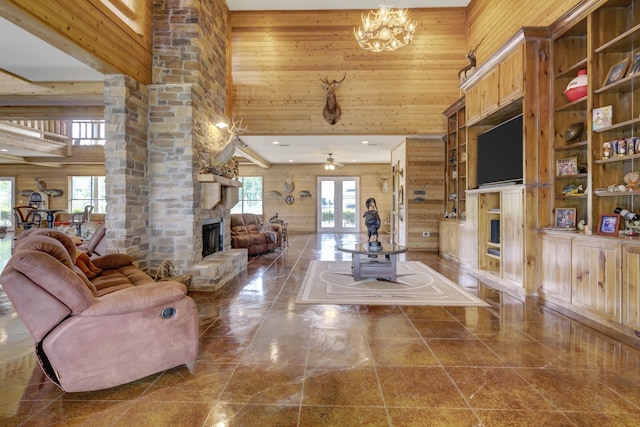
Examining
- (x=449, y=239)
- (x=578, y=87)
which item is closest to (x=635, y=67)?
(x=578, y=87)

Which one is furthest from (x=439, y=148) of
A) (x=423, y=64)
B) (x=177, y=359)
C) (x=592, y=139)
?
(x=177, y=359)

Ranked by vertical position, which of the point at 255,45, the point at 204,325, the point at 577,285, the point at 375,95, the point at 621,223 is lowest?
the point at 204,325

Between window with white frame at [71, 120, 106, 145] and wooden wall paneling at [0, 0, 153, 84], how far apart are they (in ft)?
32.7

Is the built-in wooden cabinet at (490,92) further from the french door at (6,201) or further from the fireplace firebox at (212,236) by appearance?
the french door at (6,201)

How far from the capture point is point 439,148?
7965mm

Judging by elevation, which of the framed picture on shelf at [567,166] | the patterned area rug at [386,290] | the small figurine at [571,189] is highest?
the framed picture on shelf at [567,166]

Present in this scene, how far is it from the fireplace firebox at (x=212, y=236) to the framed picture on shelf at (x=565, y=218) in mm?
4669

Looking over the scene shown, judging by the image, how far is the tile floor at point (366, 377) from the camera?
182 cm

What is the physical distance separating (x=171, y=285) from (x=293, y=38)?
263 inches

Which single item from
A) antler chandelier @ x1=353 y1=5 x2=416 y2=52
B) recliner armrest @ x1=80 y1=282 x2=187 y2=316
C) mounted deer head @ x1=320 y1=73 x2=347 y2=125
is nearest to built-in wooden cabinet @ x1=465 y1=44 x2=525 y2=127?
antler chandelier @ x1=353 y1=5 x2=416 y2=52

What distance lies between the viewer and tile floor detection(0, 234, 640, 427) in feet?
5.96

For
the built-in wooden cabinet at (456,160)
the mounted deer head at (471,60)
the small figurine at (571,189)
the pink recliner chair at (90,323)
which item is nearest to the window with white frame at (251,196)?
the built-in wooden cabinet at (456,160)

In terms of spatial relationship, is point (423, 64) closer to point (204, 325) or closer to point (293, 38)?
point (293, 38)

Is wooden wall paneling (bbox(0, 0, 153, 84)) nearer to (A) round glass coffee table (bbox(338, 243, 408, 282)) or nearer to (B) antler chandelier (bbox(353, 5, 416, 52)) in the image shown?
(B) antler chandelier (bbox(353, 5, 416, 52))
